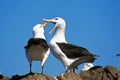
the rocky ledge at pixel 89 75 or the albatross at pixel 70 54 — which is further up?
the albatross at pixel 70 54

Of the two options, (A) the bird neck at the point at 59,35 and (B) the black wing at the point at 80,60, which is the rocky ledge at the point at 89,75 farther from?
(A) the bird neck at the point at 59,35

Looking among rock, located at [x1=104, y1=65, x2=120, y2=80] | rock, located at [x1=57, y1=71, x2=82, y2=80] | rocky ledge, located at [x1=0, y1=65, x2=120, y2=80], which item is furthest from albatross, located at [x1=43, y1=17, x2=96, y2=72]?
rock, located at [x1=57, y1=71, x2=82, y2=80]

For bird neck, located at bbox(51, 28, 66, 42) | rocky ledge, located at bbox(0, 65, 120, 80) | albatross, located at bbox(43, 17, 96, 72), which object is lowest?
rocky ledge, located at bbox(0, 65, 120, 80)

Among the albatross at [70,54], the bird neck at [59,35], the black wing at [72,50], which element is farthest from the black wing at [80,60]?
the bird neck at [59,35]

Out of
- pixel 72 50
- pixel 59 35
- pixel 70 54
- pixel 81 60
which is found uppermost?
pixel 59 35

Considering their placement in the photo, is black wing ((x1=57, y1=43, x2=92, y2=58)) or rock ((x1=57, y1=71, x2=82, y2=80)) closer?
rock ((x1=57, y1=71, x2=82, y2=80))

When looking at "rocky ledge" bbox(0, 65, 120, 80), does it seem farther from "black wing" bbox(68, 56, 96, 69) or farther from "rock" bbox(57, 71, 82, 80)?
"black wing" bbox(68, 56, 96, 69)

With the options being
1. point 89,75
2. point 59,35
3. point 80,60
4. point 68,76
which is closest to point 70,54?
point 80,60

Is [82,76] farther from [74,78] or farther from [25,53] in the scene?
[25,53]

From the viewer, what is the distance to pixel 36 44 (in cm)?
1415

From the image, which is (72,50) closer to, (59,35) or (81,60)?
(81,60)

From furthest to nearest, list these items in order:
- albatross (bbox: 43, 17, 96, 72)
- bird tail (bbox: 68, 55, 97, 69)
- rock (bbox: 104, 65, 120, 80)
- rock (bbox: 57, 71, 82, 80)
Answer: albatross (bbox: 43, 17, 96, 72) < bird tail (bbox: 68, 55, 97, 69) < rock (bbox: 104, 65, 120, 80) < rock (bbox: 57, 71, 82, 80)

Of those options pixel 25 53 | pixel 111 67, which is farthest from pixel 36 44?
pixel 111 67

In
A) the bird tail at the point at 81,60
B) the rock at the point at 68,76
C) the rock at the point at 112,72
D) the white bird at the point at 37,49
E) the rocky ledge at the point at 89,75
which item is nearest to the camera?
the rocky ledge at the point at 89,75
